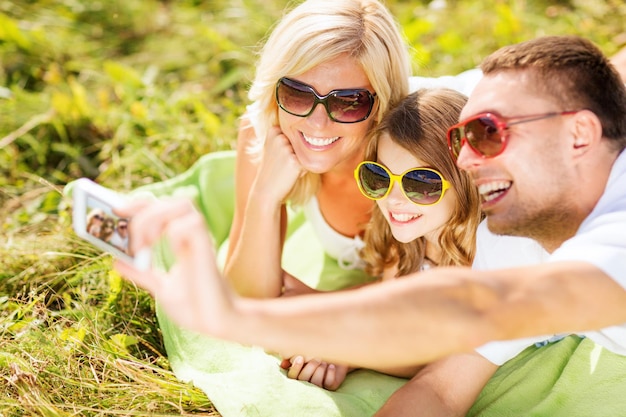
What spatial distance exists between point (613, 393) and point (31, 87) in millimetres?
4706

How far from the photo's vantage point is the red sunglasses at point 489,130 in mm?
2237

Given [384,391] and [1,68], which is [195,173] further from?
[1,68]

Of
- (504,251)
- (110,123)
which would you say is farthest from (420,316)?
(110,123)

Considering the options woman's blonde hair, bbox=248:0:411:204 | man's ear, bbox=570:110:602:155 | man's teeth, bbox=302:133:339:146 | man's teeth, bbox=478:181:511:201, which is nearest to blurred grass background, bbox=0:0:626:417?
woman's blonde hair, bbox=248:0:411:204

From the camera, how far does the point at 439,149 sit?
2867 mm

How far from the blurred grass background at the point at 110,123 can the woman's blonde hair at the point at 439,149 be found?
982 mm

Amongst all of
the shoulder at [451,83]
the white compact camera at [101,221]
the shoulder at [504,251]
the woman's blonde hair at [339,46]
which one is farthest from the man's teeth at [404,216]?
the white compact camera at [101,221]

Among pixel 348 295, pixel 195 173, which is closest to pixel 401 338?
pixel 348 295

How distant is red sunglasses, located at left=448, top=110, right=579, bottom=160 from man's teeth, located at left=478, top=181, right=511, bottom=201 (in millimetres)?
108

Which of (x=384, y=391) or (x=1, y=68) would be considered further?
(x=1, y=68)

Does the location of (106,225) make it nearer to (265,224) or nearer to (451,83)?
(265,224)

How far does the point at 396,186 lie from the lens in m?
2.91

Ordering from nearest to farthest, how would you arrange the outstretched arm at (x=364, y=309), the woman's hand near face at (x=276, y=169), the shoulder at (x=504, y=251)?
the outstretched arm at (x=364, y=309)
the shoulder at (x=504, y=251)
the woman's hand near face at (x=276, y=169)

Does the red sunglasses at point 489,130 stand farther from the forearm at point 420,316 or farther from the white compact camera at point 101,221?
the white compact camera at point 101,221
